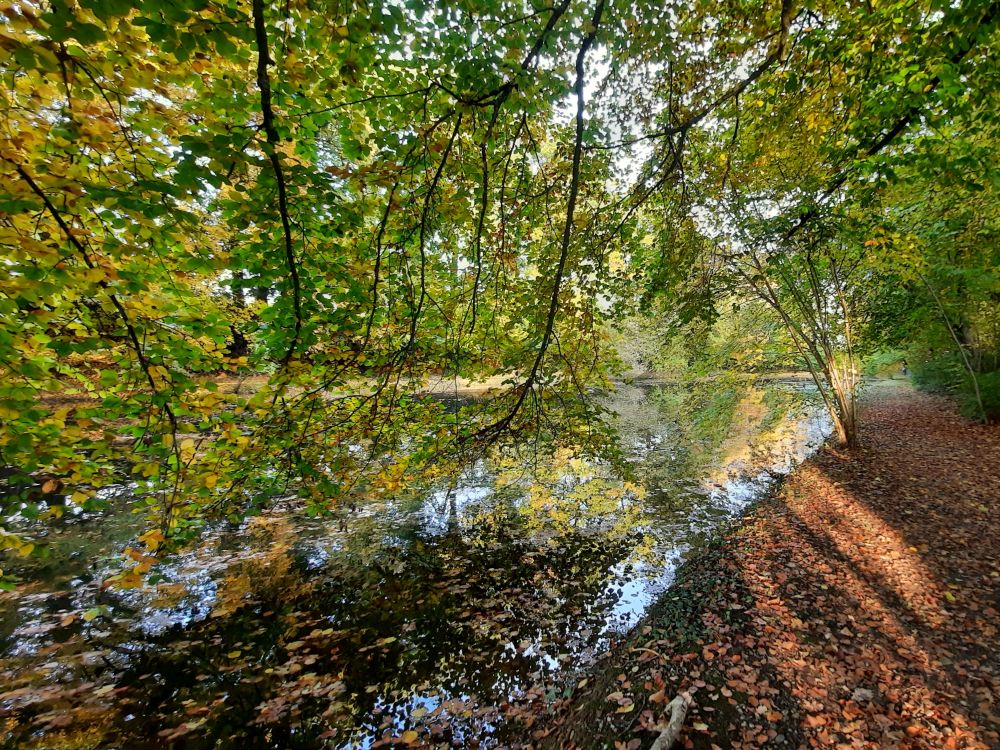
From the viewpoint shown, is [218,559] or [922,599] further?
[218,559]

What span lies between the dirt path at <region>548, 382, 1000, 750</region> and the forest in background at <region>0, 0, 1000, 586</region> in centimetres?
254

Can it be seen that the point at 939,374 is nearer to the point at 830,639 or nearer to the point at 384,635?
the point at 830,639

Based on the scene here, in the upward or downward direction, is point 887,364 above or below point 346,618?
above

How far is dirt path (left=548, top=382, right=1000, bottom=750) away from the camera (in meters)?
3.74

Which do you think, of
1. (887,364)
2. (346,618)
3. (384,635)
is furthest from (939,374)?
(346,618)

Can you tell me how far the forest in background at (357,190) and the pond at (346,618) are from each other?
219cm

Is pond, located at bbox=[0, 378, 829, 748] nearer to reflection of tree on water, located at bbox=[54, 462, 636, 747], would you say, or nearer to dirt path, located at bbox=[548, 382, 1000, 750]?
reflection of tree on water, located at bbox=[54, 462, 636, 747]

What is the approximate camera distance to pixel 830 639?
4.80m

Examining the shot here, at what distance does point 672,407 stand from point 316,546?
17.2m

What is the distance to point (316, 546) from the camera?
314 inches

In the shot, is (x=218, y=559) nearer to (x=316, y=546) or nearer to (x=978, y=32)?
(x=316, y=546)

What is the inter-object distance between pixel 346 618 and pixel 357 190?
18.9 feet

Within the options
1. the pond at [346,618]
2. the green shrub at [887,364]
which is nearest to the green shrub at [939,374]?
the green shrub at [887,364]

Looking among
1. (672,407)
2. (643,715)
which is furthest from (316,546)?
(672,407)
